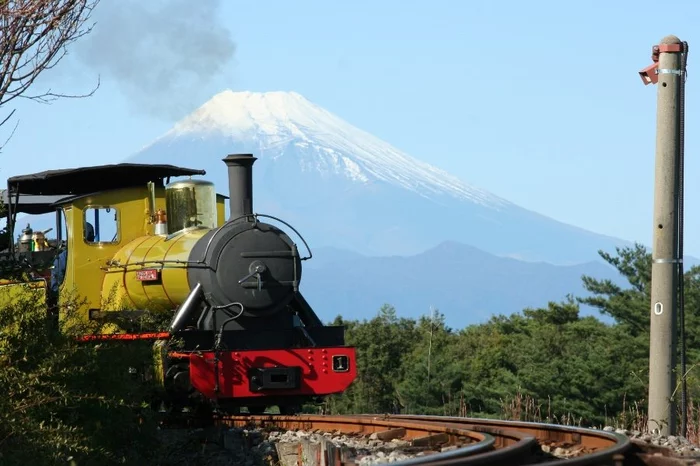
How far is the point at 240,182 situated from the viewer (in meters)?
13.8

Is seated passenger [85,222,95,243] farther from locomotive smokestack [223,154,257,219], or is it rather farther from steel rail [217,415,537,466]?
steel rail [217,415,537,466]

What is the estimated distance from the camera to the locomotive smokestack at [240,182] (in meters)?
13.8

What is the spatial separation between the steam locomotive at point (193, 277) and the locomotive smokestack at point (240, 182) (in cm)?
1

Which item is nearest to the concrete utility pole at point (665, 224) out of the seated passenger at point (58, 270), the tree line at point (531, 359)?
the seated passenger at point (58, 270)

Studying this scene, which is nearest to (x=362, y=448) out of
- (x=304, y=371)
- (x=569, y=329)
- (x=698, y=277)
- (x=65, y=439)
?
(x=65, y=439)

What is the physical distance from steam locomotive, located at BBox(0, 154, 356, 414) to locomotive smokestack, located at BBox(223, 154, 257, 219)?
0.05 feet

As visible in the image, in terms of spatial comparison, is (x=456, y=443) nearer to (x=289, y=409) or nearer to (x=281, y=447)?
(x=281, y=447)

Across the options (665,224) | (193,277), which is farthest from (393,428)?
(193,277)

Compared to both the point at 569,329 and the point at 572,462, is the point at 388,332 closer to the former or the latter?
the point at 569,329

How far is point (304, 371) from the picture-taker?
13.5 meters

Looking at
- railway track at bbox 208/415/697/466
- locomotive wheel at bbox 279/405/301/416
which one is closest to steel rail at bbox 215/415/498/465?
railway track at bbox 208/415/697/466

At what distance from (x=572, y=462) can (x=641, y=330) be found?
37337 mm

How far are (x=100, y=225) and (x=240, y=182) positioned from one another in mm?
2105

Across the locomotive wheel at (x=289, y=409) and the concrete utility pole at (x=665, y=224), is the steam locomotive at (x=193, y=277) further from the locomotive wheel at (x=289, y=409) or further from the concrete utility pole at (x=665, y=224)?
the concrete utility pole at (x=665, y=224)
